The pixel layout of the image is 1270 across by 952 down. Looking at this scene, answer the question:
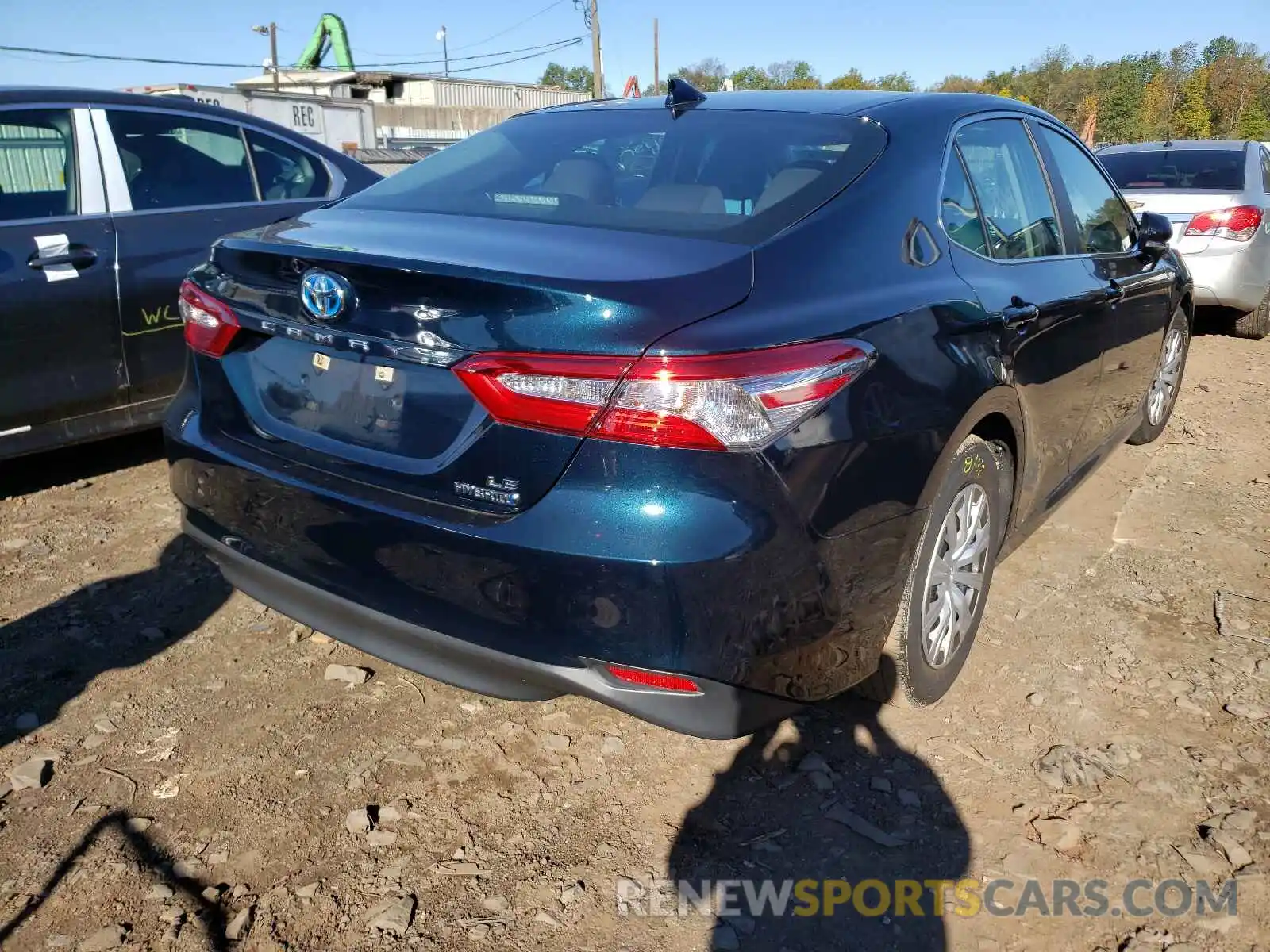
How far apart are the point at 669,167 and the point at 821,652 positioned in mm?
1379

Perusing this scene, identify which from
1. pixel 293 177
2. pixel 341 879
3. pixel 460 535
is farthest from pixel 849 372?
pixel 293 177

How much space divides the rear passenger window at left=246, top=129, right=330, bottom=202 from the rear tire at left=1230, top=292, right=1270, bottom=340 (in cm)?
715

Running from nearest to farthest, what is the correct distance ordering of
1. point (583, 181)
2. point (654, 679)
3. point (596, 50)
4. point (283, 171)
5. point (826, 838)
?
point (654, 679)
point (826, 838)
point (583, 181)
point (283, 171)
point (596, 50)

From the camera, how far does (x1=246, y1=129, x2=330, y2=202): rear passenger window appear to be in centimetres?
483

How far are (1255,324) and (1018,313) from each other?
6.86 m

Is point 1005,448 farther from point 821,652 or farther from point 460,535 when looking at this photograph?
point 460,535

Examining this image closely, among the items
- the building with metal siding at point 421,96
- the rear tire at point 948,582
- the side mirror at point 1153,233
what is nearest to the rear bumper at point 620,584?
the rear tire at point 948,582

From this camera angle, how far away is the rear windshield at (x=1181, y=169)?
7930 millimetres

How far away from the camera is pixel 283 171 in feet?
16.2

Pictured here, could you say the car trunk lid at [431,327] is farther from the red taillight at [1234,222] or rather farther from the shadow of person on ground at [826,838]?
the red taillight at [1234,222]

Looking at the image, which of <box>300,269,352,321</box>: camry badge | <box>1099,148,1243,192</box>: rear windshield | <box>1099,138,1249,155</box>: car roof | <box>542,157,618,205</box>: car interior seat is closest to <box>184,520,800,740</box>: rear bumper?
<box>300,269,352,321</box>: camry badge

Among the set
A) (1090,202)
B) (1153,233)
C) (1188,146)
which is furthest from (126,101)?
(1188,146)

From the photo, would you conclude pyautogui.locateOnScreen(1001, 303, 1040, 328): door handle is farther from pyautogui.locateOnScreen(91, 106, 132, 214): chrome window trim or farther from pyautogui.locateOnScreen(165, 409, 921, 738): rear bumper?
pyautogui.locateOnScreen(91, 106, 132, 214): chrome window trim

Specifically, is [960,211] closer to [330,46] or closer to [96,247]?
[96,247]
